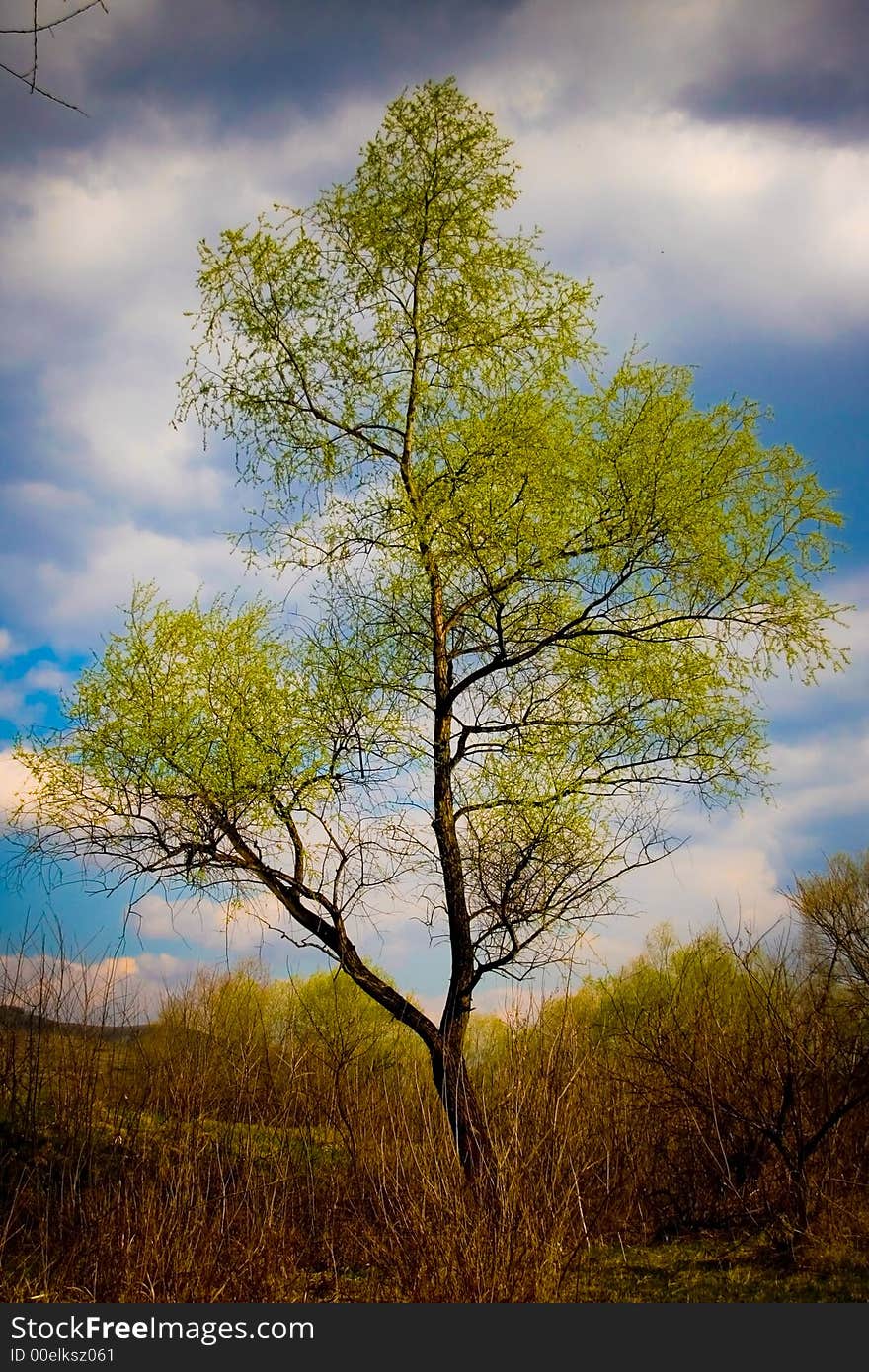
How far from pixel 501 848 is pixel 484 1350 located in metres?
3.84

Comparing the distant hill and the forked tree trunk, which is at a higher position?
the distant hill

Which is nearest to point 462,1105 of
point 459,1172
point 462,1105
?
point 462,1105

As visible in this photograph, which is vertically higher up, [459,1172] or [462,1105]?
[462,1105]

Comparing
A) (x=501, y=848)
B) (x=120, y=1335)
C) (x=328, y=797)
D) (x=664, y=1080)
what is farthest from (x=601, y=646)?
(x=120, y=1335)

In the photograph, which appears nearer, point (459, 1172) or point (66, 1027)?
point (459, 1172)

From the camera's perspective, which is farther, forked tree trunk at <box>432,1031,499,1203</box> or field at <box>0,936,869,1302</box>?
forked tree trunk at <box>432,1031,499,1203</box>

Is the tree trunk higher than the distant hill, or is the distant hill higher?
the distant hill

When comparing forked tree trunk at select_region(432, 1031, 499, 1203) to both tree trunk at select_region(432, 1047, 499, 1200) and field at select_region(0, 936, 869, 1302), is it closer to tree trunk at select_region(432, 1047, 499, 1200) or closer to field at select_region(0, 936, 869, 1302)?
tree trunk at select_region(432, 1047, 499, 1200)

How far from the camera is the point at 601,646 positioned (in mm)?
8875

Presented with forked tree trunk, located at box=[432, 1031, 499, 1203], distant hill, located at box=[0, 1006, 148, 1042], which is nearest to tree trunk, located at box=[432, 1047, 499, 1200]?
forked tree trunk, located at box=[432, 1031, 499, 1203]

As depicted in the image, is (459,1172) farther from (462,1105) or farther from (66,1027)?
(66,1027)

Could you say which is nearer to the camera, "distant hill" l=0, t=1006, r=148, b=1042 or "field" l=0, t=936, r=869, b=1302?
"field" l=0, t=936, r=869, b=1302

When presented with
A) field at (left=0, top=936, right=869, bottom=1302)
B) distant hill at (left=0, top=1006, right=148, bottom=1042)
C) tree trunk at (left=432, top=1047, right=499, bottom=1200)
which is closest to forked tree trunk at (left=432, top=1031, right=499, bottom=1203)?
tree trunk at (left=432, top=1047, right=499, bottom=1200)

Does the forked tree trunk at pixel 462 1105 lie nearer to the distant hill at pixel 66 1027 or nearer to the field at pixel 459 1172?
the field at pixel 459 1172
